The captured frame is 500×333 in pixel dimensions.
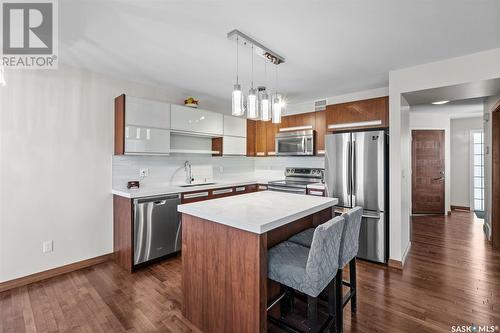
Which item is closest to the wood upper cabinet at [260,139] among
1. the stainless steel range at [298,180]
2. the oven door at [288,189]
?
the stainless steel range at [298,180]

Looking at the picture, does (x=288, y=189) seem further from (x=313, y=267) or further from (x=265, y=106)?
(x=313, y=267)

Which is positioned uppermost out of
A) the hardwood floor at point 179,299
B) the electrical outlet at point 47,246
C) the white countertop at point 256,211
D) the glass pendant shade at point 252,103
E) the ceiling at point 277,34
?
the ceiling at point 277,34

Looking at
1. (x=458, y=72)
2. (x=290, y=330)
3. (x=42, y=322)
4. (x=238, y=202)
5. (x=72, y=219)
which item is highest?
(x=458, y=72)

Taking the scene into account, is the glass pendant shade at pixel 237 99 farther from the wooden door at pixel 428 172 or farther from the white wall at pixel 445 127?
the wooden door at pixel 428 172

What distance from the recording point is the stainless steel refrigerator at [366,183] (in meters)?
3.17

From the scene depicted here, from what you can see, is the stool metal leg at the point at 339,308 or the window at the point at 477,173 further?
the window at the point at 477,173

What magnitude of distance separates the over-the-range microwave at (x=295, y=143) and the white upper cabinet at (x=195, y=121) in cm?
116

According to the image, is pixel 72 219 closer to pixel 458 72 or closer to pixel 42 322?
pixel 42 322

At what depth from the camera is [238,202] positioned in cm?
227

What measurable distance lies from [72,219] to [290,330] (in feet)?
9.33

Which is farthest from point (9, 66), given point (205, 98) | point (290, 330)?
point (290, 330)

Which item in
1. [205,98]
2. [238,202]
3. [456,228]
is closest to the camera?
[238,202]

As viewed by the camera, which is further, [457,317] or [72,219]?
[72,219]

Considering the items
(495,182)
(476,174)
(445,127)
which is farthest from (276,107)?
(476,174)
